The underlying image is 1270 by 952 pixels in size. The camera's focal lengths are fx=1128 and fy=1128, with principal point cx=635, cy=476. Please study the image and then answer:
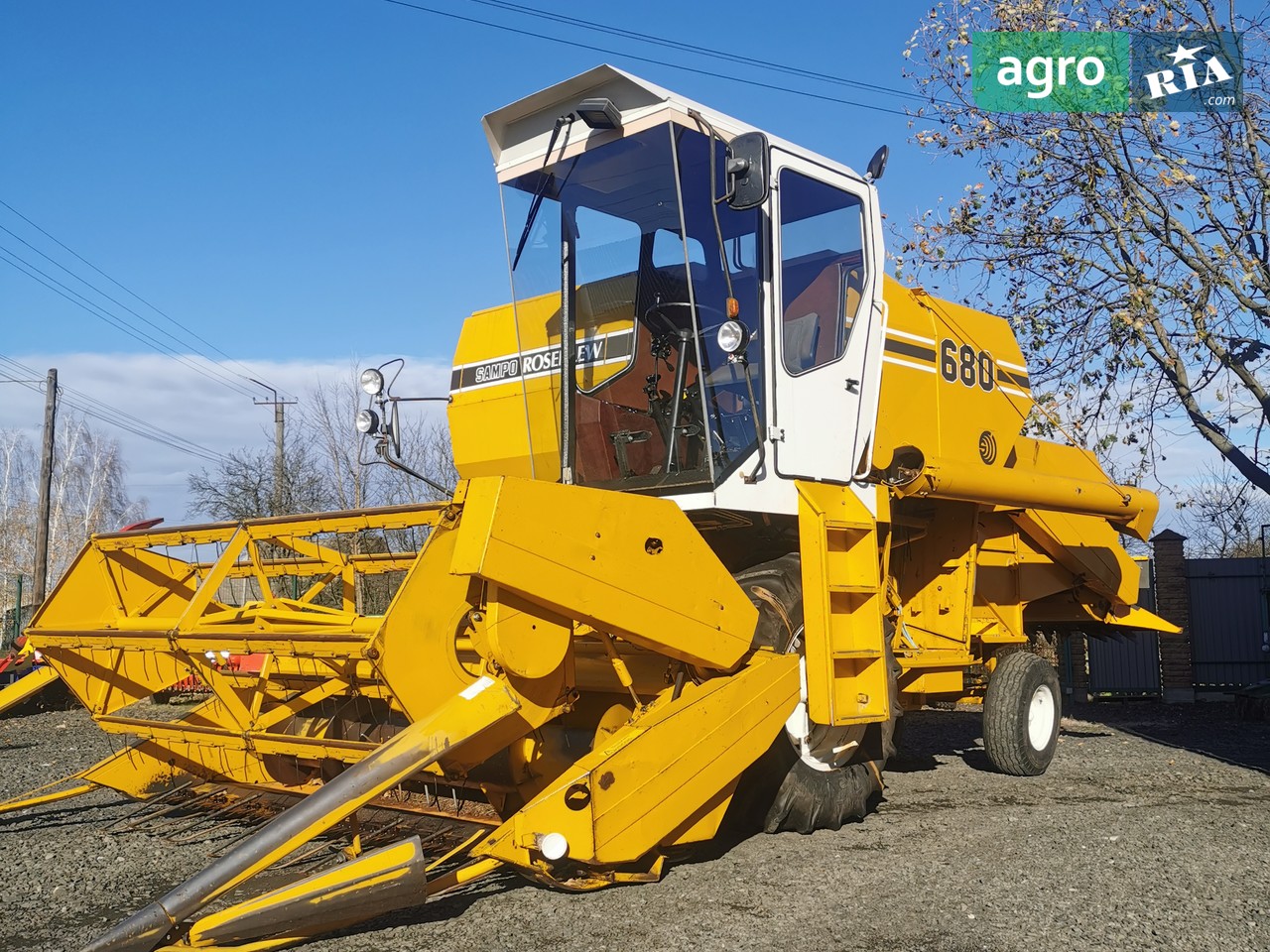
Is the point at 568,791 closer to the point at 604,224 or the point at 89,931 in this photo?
the point at 89,931

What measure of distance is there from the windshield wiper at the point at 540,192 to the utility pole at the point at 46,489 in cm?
1862

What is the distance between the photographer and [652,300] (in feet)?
18.5

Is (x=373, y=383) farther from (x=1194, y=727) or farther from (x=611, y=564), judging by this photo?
(x=1194, y=727)

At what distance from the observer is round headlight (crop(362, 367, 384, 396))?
5.66 metres

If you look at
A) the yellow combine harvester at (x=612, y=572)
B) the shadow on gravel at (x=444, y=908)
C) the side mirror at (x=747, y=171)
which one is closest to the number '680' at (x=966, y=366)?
the yellow combine harvester at (x=612, y=572)

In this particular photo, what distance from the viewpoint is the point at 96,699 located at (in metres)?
5.93

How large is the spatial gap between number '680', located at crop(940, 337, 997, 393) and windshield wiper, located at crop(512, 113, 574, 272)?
2.71 m

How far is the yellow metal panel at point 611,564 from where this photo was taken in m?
4.01

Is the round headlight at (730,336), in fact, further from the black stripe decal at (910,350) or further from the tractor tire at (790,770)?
the black stripe decal at (910,350)

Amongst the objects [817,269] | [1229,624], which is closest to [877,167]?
[817,269]

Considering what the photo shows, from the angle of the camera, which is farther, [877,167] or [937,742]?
[937,742]

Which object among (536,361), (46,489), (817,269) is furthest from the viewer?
(46,489)

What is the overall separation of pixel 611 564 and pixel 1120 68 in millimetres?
10174

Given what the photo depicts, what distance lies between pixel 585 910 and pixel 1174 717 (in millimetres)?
10611
